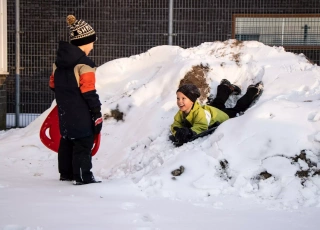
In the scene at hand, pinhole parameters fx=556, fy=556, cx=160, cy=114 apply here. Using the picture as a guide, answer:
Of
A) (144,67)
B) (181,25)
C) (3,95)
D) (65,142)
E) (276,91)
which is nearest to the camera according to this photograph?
(65,142)

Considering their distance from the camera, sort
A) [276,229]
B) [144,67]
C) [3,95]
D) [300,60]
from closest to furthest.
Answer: [276,229]
[300,60]
[144,67]
[3,95]

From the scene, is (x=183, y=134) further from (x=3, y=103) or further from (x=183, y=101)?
(x=3, y=103)

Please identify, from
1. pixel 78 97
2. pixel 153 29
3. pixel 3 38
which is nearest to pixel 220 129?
pixel 78 97

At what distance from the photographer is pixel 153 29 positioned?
11375mm

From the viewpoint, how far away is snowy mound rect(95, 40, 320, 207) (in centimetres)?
491

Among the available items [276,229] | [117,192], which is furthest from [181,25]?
[276,229]

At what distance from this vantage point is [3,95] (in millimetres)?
10016

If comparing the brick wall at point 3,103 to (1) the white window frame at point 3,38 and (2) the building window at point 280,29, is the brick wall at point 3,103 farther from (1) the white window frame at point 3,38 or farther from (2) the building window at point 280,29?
(2) the building window at point 280,29

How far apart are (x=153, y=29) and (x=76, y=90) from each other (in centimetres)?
645

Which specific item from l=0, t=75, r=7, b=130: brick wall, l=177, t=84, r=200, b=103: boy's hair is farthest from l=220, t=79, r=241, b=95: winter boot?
l=0, t=75, r=7, b=130: brick wall

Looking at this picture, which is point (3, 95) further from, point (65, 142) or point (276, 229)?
point (276, 229)

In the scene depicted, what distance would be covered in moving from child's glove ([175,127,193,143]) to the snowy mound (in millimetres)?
94

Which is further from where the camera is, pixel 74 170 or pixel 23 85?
pixel 23 85

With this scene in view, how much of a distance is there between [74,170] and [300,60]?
141 inches
